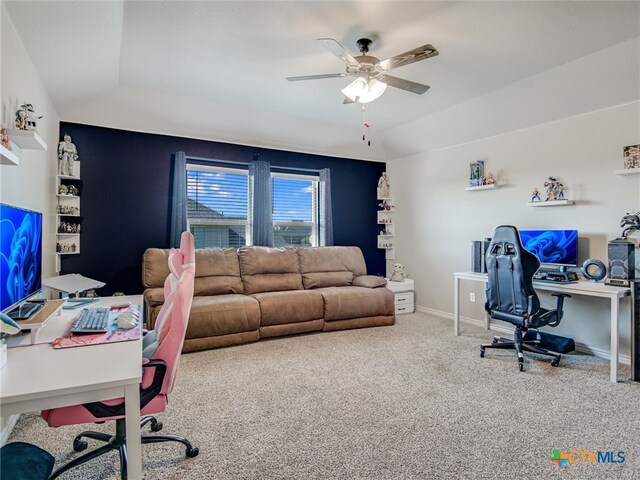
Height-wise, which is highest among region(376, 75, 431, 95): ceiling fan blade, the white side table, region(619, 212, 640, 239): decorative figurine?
region(376, 75, 431, 95): ceiling fan blade

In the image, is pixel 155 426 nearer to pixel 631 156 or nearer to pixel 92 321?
pixel 92 321

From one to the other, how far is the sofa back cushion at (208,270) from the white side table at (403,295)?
217 cm

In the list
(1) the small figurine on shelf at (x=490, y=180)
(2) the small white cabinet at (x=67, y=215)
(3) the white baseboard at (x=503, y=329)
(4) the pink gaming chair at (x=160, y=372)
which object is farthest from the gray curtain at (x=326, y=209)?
(4) the pink gaming chair at (x=160, y=372)

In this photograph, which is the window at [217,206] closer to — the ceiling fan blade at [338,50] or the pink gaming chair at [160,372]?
the ceiling fan blade at [338,50]

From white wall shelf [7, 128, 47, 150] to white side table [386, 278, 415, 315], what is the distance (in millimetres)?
4114

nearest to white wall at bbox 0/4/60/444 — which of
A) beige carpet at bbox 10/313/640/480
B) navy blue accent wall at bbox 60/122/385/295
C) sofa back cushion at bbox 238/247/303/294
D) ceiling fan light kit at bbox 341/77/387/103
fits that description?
navy blue accent wall at bbox 60/122/385/295

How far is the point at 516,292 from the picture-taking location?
317 centimetres

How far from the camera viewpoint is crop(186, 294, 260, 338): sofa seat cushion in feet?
11.4

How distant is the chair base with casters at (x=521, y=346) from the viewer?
3.11 meters

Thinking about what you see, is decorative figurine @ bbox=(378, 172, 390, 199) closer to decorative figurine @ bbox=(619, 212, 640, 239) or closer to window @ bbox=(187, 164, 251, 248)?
window @ bbox=(187, 164, 251, 248)

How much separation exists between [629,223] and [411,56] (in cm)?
248

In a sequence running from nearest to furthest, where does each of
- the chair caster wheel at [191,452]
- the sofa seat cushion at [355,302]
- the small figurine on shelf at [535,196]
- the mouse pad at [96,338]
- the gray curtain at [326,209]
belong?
the mouse pad at [96,338]
the chair caster wheel at [191,452]
the small figurine on shelf at [535,196]
the sofa seat cushion at [355,302]
the gray curtain at [326,209]

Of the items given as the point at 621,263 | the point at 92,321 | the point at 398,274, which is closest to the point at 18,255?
the point at 92,321

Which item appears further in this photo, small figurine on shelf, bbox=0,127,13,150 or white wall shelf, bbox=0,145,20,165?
small figurine on shelf, bbox=0,127,13,150
